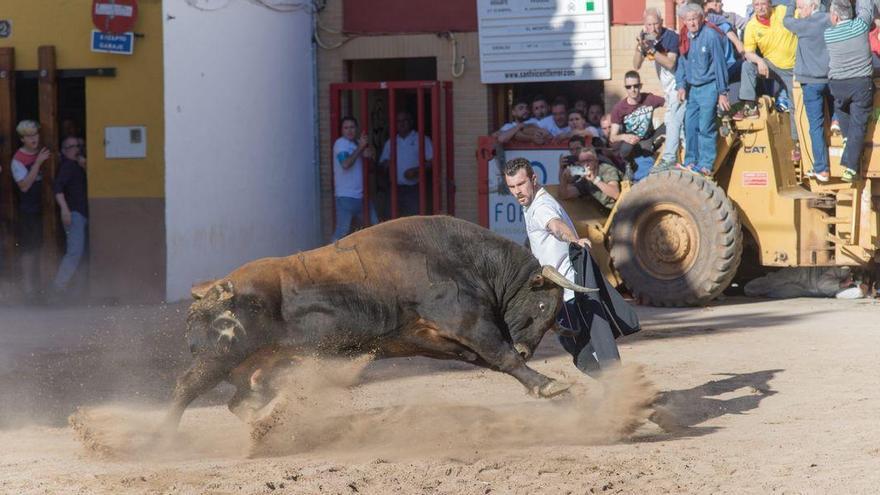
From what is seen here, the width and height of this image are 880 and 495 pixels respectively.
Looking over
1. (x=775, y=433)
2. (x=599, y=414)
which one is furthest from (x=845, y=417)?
(x=599, y=414)

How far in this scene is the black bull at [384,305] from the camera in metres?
7.42

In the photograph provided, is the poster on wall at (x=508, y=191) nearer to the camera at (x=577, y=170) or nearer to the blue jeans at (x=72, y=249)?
the camera at (x=577, y=170)

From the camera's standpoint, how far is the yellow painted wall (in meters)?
15.2

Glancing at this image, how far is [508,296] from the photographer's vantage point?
807 centimetres

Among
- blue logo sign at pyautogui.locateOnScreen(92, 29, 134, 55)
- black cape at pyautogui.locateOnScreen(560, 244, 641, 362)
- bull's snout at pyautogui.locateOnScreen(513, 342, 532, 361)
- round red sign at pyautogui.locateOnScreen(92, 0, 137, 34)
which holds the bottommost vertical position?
bull's snout at pyautogui.locateOnScreen(513, 342, 532, 361)

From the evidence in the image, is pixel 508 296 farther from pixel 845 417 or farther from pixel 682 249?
pixel 682 249

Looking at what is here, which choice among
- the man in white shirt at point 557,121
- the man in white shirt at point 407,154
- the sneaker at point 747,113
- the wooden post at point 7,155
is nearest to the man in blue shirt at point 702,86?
the sneaker at point 747,113

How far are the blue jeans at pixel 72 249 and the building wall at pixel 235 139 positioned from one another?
98cm

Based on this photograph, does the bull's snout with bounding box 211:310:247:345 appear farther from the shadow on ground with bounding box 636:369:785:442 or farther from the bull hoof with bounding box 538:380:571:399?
the shadow on ground with bounding box 636:369:785:442

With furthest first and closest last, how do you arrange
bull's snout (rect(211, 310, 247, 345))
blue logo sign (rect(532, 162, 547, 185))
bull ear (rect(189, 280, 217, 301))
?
blue logo sign (rect(532, 162, 547, 185)) → bull ear (rect(189, 280, 217, 301)) → bull's snout (rect(211, 310, 247, 345))

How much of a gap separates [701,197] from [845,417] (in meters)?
5.69

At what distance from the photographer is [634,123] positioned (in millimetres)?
14953

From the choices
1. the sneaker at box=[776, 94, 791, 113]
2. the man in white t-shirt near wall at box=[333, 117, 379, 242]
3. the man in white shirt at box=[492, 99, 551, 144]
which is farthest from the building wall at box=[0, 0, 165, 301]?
the sneaker at box=[776, 94, 791, 113]

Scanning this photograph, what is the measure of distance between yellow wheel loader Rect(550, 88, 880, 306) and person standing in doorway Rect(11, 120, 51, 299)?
640 centimetres
